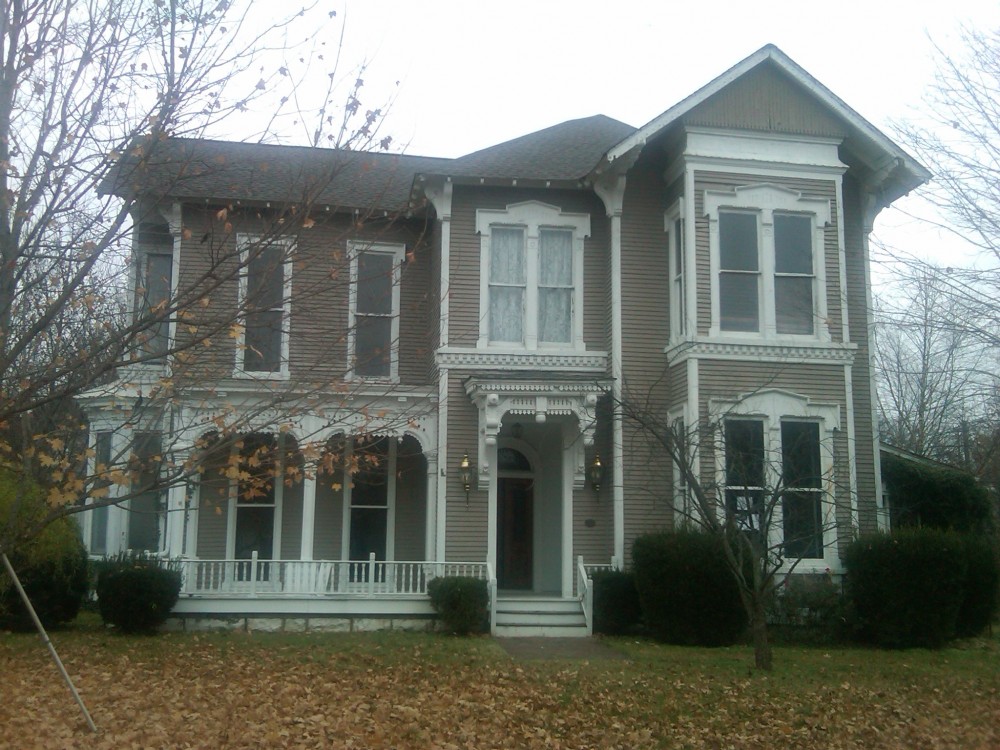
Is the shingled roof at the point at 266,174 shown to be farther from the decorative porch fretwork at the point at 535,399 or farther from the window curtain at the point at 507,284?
the decorative porch fretwork at the point at 535,399

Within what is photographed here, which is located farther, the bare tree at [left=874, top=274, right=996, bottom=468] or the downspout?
the bare tree at [left=874, top=274, right=996, bottom=468]

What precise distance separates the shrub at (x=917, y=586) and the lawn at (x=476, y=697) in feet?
1.28

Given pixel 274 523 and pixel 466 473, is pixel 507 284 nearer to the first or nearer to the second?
pixel 466 473

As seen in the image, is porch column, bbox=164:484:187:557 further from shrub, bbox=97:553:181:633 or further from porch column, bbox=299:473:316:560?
porch column, bbox=299:473:316:560

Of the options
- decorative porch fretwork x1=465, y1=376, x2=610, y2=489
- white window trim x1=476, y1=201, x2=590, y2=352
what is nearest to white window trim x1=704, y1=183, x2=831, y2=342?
white window trim x1=476, y1=201, x2=590, y2=352

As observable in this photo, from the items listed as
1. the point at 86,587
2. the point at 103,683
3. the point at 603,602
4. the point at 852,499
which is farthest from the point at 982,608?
the point at 86,587

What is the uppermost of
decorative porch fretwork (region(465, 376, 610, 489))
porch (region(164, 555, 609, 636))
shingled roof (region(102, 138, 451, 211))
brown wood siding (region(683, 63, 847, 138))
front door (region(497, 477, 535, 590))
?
brown wood siding (region(683, 63, 847, 138))

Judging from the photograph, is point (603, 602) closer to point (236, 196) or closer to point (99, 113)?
point (236, 196)

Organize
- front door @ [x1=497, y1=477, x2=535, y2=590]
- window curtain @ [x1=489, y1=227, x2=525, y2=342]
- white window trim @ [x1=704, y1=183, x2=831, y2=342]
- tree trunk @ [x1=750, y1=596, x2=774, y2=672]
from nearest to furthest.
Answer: tree trunk @ [x1=750, y1=596, x2=774, y2=672]
white window trim @ [x1=704, y1=183, x2=831, y2=342]
window curtain @ [x1=489, y1=227, x2=525, y2=342]
front door @ [x1=497, y1=477, x2=535, y2=590]

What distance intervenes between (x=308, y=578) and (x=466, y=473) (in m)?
3.00

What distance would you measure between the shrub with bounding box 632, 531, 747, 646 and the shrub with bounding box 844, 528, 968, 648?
2.11 meters

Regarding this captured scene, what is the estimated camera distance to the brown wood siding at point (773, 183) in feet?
55.1

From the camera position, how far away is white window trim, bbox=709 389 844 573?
53.3 feet

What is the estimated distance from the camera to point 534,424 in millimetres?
18953
